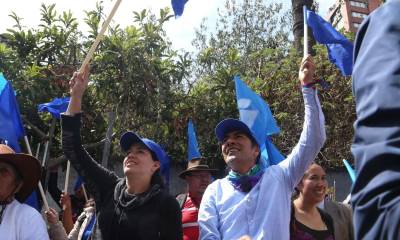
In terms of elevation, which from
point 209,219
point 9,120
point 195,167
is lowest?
point 209,219

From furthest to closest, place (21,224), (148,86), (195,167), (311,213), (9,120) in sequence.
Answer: (148,86), (195,167), (9,120), (311,213), (21,224)

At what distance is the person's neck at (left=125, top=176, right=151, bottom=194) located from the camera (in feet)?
10.2

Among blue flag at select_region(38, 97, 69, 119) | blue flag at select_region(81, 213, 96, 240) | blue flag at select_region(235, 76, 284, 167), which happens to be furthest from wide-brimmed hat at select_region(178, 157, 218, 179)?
blue flag at select_region(38, 97, 69, 119)

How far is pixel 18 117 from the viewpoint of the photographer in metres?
4.24

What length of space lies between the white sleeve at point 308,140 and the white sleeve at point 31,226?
1.43 meters

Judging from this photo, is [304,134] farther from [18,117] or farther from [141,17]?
[141,17]

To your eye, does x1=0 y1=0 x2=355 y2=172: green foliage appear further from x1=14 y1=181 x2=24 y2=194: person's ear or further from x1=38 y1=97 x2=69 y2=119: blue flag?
x1=14 y1=181 x2=24 y2=194: person's ear

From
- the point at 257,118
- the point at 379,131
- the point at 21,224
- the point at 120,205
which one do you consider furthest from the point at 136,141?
the point at 379,131

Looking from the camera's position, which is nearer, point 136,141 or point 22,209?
point 22,209

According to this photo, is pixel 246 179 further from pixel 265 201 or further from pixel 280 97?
pixel 280 97

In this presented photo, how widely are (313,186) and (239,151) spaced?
917 mm

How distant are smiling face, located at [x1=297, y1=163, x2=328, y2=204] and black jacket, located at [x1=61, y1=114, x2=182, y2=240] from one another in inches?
45.1

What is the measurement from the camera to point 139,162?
320cm

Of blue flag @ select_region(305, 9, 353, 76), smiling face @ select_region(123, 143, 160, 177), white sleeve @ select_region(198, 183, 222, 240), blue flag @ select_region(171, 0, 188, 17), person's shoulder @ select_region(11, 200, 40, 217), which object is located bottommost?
white sleeve @ select_region(198, 183, 222, 240)
